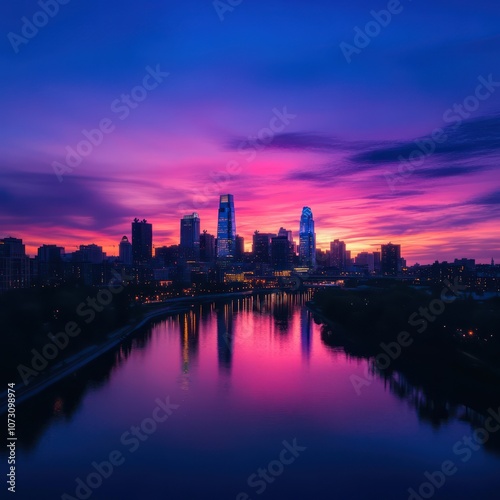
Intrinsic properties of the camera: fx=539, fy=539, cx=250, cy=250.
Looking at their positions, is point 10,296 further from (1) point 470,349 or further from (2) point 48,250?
(2) point 48,250

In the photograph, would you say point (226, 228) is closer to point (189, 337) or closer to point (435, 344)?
point (189, 337)

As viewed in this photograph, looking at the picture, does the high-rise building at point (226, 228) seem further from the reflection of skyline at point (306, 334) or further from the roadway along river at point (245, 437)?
the roadway along river at point (245, 437)

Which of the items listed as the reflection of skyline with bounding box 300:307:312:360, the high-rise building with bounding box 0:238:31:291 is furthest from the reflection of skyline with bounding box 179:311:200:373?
the high-rise building with bounding box 0:238:31:291

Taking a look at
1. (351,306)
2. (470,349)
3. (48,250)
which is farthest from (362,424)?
(48,250)

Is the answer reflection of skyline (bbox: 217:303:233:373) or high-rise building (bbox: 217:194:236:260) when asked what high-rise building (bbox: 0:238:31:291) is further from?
high-rise building (bbox: 217:194:236:260)

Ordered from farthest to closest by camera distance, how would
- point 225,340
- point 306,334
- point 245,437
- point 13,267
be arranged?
point 13,267
point 306,334
point 225,340
point 245,437

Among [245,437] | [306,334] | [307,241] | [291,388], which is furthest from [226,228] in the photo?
[245,437]

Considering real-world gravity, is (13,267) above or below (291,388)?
above
